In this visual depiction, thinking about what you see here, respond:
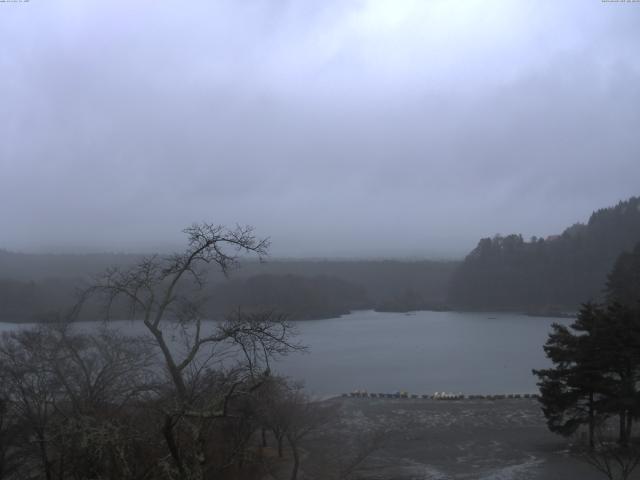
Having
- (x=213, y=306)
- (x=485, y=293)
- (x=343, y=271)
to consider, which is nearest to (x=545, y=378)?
(x=213, y=306)

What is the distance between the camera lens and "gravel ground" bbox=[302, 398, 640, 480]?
879cm

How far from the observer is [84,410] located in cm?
423

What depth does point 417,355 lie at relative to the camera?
24203mm

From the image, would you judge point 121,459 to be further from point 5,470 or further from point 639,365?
point 639,365

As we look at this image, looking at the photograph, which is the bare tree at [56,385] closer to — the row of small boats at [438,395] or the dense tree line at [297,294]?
the row of small boats at [438,395]

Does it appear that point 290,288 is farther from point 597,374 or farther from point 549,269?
point 597,374

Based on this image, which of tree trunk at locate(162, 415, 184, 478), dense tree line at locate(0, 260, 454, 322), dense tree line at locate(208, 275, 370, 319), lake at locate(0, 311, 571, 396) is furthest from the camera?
dense tree line at locate(208, 275, 370, 319)

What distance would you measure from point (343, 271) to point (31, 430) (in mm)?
47734

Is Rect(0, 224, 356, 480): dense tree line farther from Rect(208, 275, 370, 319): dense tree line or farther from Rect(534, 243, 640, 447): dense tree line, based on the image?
Rect(208, 275, 370, 319): dense tree line

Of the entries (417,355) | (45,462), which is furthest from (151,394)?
(417,355)

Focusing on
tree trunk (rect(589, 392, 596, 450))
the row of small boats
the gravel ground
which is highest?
tree trunk (rect(589, 392, 596, 450))

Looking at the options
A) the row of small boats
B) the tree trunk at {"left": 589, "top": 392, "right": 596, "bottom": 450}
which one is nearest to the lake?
the row of small boats

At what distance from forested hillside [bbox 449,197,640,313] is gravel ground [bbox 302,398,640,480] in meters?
31.1

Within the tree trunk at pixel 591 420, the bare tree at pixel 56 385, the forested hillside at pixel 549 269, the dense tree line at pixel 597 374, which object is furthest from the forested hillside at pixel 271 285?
the tree trunk at pixel 591 420
